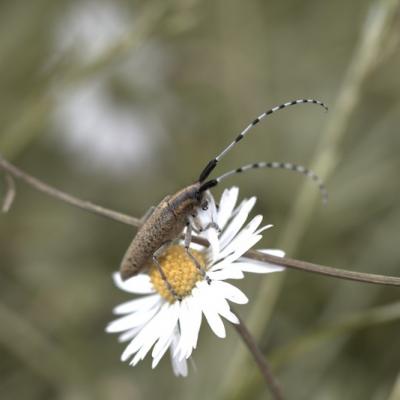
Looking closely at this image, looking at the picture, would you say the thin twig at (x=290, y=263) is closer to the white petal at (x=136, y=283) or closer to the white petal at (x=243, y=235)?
the white petal at (x=243, y=235)

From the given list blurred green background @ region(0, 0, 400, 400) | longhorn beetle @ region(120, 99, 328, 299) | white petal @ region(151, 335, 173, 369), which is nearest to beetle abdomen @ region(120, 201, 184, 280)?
longhorn beetle @ region(120, 99, 328, 299)

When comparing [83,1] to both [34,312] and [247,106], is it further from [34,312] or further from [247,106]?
[34,312]

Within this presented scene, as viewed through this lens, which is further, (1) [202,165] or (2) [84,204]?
(1) [202,165]

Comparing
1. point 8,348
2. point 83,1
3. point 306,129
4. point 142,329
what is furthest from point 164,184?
point 142,329

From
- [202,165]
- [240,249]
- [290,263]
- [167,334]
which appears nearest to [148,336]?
[167,334]

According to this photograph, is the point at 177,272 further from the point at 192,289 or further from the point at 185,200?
the point at 185,200

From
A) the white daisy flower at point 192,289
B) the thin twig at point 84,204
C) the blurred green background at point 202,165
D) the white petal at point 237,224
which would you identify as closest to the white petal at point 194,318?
the white daisy flower at point 192,289

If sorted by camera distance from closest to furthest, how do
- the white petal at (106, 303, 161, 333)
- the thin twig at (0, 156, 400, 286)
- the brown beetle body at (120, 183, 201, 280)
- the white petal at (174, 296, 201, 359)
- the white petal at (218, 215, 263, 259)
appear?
the thin twig at (0, 156, 400, 286) → the white petal at (174, 296, 201, 359) → the white petal at (218, 215, 263, 259) → the brown beetle body at (120, 183, 201, 280) → the white petal at (106, 303, 161, 333)

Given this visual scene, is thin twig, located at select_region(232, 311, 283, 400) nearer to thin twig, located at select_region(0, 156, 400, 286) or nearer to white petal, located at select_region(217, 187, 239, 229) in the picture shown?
thin twig, located at select_region(0, 156, 400, 286)
